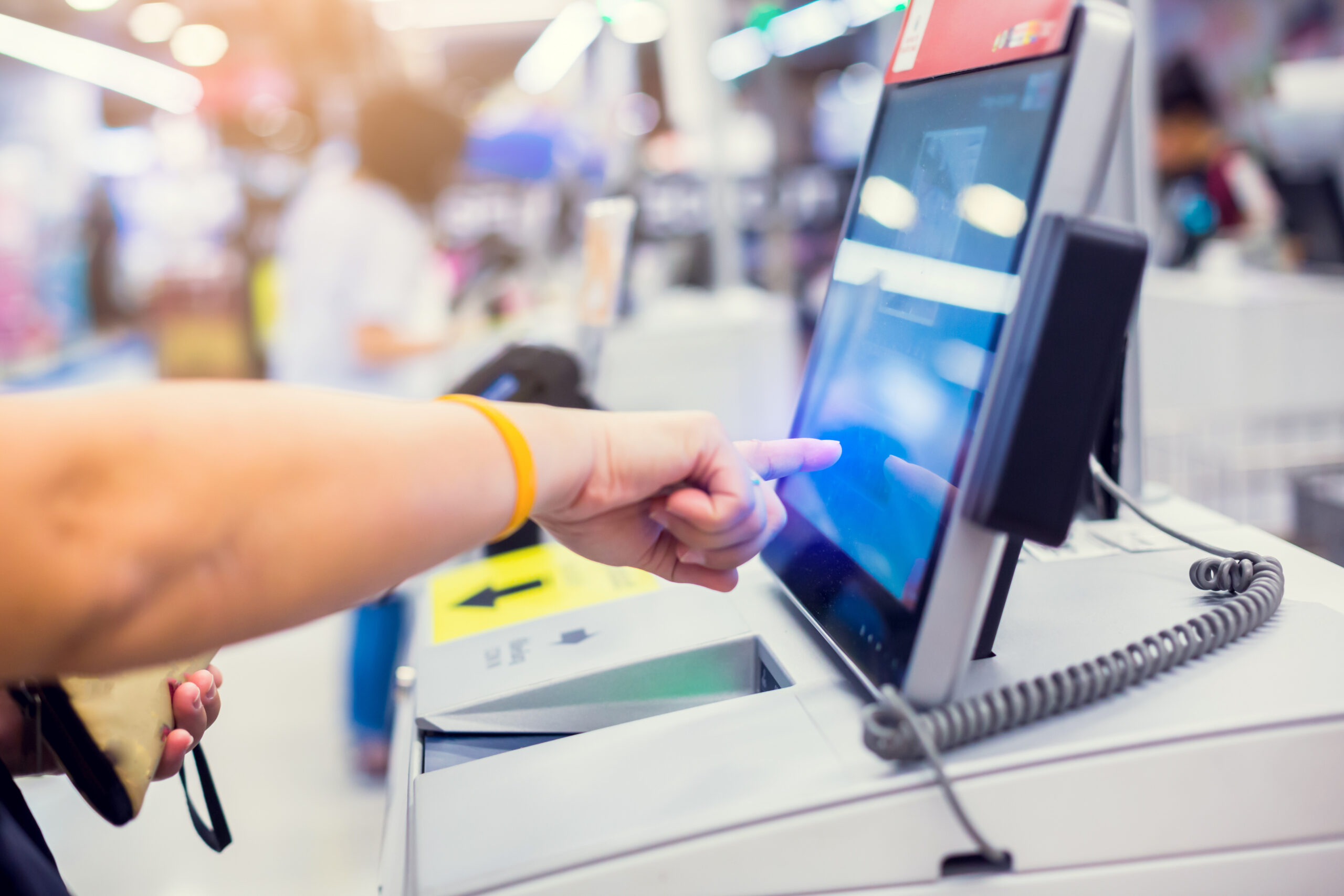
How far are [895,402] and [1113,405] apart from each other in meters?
0.39

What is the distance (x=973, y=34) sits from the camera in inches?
25.9

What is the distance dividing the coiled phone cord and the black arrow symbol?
47 cm

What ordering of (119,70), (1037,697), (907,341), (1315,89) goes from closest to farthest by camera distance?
(1037,697), (907,341), (1315,89), (119,70)

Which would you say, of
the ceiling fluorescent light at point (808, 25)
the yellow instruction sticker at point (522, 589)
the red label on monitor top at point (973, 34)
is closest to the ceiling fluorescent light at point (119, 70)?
the ceiling fluorescent light at point (808, 25)

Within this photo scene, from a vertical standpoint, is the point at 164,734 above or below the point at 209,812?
above

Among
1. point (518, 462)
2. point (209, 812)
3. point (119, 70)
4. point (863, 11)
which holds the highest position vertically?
point (863, 11)

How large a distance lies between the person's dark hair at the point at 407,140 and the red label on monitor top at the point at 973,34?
182cm

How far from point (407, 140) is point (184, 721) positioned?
6.44 feet

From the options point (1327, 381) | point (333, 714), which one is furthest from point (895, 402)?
point (1327, 381)

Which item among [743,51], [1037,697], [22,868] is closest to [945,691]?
[1037,697]

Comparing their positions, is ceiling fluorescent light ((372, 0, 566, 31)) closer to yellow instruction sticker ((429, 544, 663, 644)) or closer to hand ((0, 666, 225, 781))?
yellow instruction sticker ((429, 544, 663, 644))

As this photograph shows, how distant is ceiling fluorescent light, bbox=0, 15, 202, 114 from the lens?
7.05 metres

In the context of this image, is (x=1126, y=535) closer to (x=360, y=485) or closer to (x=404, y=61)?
(x=360, y=485)

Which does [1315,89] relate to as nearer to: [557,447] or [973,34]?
[973,34]
